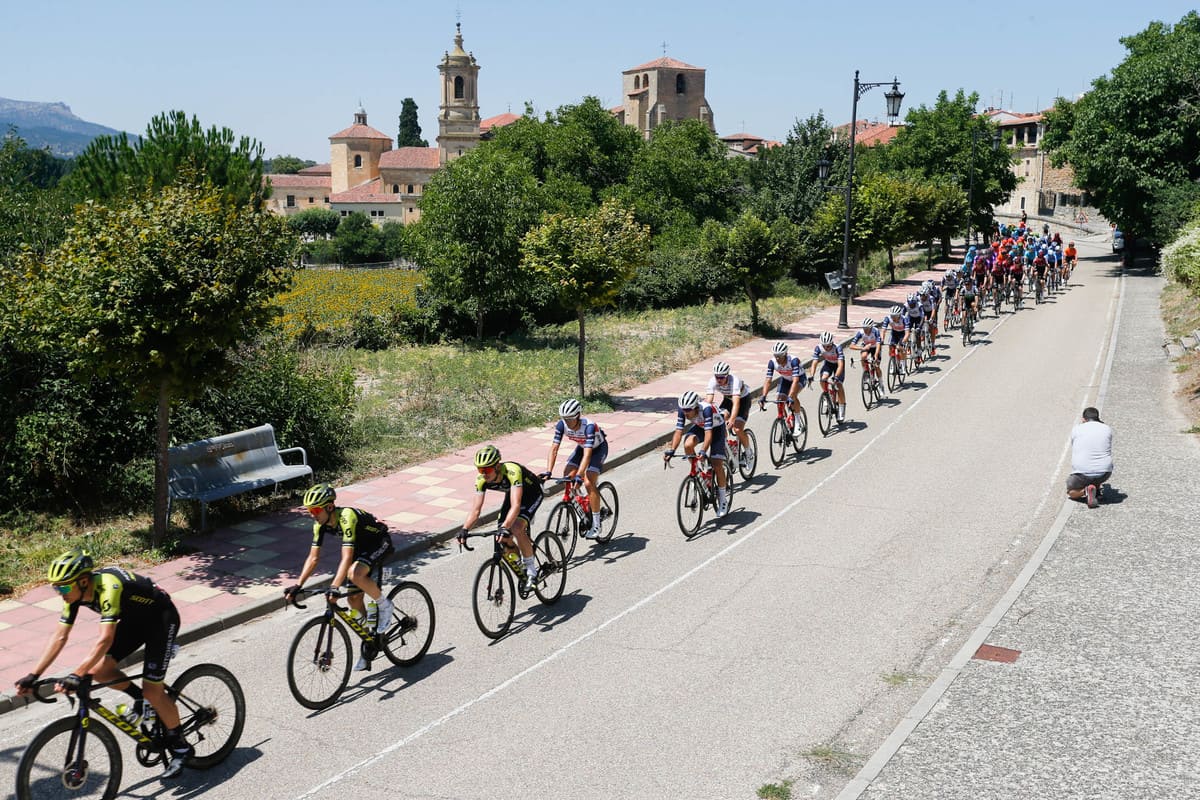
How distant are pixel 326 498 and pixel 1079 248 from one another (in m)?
62.6

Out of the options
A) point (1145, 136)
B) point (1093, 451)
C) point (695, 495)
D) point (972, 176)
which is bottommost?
point (695, 495)

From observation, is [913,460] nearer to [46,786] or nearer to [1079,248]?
[46,786]

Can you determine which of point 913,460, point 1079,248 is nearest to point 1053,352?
point 913,460

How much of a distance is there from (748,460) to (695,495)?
2547 mm

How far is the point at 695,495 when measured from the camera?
11805 mm

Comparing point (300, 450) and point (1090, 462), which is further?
point (300, 450)

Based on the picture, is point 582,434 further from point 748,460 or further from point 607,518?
point 748,460

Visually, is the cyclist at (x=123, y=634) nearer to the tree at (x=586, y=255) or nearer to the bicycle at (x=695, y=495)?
the bicycle at (x=695, y=495)

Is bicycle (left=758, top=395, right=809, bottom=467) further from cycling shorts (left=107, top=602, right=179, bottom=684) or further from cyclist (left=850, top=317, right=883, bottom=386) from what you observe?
cycling shorts (left=107, top=602, right=179, bottom=684)

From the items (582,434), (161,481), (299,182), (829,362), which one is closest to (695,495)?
(582,434)

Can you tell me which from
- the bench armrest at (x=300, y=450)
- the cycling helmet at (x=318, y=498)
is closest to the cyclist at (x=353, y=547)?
the cycling helmet at (x=318, y=498)

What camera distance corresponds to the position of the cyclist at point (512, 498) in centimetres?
859

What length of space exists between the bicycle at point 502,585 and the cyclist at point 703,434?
8.29ft

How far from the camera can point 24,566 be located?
10375mm
